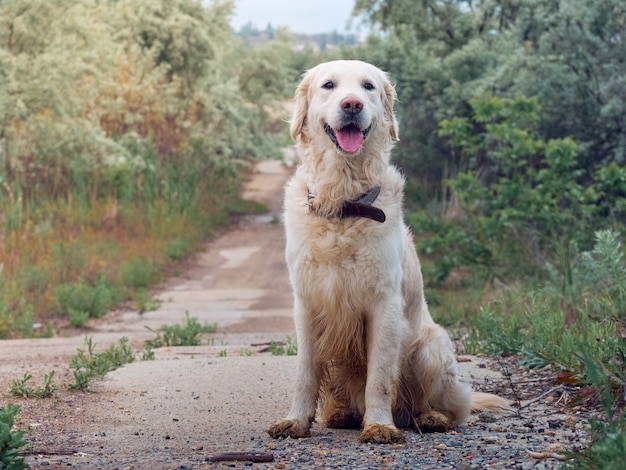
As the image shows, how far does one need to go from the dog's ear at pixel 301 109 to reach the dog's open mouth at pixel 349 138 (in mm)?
357

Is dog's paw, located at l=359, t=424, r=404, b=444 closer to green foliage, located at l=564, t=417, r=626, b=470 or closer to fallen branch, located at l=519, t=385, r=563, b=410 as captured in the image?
fallen branch, located at l=519, t=385, r=563, b=410

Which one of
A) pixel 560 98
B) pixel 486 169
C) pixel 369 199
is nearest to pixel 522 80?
pixel 560 98

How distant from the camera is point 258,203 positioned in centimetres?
2283

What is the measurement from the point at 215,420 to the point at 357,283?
4.21 ft

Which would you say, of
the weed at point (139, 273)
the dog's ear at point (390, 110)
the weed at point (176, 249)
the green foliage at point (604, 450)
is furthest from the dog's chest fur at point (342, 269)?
the weed at point (176, 249)

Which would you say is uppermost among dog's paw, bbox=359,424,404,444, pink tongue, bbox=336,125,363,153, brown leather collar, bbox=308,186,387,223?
pink tongue, bbox=336,125,363,153

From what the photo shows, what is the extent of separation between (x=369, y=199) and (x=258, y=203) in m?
17.6

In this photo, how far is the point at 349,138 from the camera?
5.23 metres

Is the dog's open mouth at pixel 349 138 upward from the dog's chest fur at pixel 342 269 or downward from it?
upward

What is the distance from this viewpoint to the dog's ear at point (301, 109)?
5562 millimetres

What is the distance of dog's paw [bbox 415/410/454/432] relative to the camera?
532 centimetres

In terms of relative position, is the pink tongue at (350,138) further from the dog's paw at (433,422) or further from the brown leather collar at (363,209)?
the dog's paw at (433,422)

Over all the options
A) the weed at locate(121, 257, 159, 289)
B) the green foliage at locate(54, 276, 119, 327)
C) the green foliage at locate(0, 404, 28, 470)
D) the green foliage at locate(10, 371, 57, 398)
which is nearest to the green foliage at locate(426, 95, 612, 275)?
the green foliage at locate(54, 276, 119, 327)

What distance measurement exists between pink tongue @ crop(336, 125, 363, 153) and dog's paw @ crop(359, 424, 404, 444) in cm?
149
